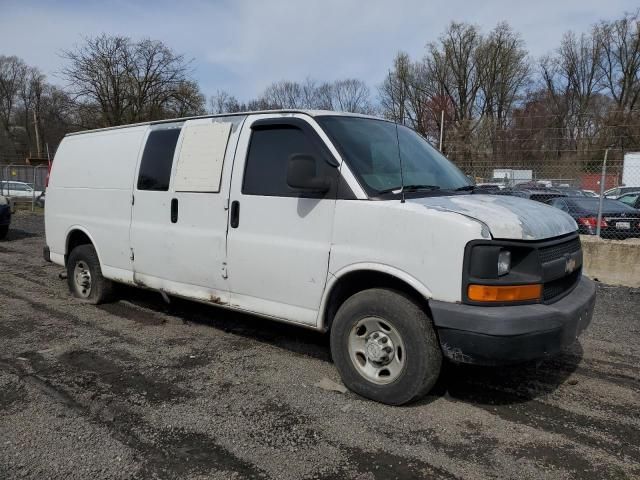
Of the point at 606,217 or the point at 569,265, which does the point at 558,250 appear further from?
the point at 606,217

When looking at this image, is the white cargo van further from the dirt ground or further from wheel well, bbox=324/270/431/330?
the dirt ground

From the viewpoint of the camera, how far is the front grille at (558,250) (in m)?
3.41

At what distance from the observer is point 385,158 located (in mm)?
4133

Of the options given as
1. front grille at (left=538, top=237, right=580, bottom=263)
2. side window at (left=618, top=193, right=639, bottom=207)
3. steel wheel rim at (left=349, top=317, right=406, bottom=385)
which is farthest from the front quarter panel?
side window at (left=618, top=193, right=639, bottom=207)

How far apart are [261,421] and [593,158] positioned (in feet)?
28.1

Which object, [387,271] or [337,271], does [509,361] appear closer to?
[387,271]

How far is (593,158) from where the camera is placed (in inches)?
378

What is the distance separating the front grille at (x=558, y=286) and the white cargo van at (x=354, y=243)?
16mm

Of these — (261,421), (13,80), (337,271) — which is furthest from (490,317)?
(13,80)

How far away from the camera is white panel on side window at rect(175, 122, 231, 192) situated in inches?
183

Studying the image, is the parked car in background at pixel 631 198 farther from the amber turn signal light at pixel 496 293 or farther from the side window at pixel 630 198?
the amber turn signal light at pixel 496 293

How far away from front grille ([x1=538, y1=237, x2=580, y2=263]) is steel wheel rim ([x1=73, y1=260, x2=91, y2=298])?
5061mm

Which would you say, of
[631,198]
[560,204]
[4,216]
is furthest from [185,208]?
[631,198]

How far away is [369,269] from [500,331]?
37.1 inches
